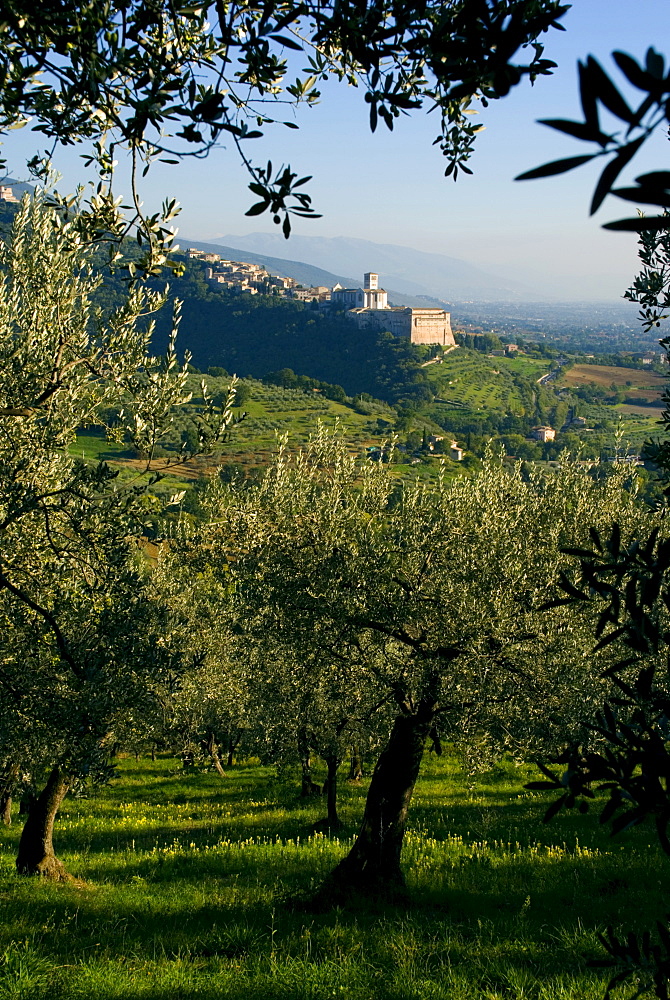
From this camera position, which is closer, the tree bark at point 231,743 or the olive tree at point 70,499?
the olive tree at point 70,499

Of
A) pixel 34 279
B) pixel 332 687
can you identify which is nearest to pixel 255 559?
pixel 332 687

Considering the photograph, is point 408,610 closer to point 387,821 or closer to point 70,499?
point 387,821

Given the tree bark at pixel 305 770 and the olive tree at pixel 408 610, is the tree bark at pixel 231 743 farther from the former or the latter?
the olive tree at pixel 408 610

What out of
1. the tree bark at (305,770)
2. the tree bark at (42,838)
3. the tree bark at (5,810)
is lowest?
the tree bark at (5,810)

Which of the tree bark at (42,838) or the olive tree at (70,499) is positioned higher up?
the olive tree at (70,499)

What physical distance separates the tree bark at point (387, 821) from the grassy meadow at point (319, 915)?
53 centimetres

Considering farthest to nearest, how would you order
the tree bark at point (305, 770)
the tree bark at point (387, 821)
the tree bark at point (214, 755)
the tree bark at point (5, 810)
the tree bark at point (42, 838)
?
the tree bark at point (214, 755) < the tree bark at point (5, 810) < the tree bark at point (305, 770) < the tree bark at point (42, 838) < the tree bark at point (387, 821)

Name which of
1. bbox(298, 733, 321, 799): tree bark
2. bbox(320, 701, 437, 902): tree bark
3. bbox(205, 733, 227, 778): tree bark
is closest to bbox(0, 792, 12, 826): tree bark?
bbox(298, 733, 321, 799): tree bark

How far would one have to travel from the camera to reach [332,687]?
1534 centimetres

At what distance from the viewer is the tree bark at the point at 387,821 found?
13.0 metres

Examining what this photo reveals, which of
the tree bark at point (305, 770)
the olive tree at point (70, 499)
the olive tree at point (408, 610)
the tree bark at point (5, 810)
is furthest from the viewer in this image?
the tree bark at point (5, 810)

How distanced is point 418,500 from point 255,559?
3742 mm

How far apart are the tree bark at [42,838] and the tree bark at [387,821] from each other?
5957 millimetres

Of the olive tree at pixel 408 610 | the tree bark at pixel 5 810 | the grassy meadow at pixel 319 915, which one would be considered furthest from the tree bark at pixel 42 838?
the tree bark at pixel 5 810
